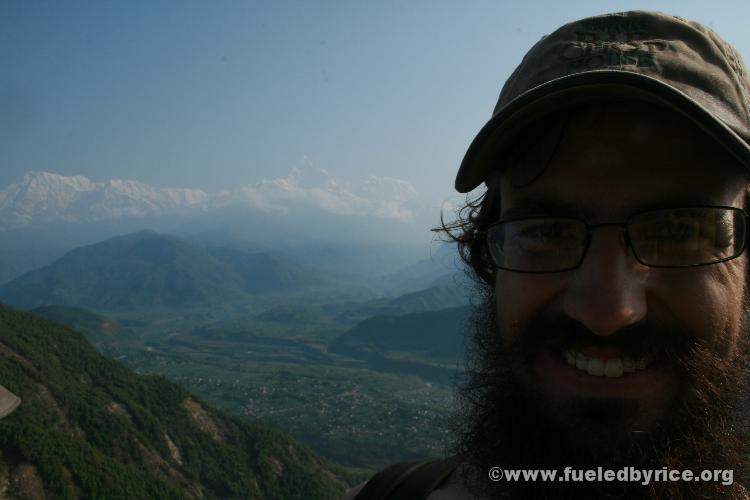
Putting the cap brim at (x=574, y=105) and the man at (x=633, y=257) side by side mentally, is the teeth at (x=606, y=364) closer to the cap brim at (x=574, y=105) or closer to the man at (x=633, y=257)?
the man at (x=633, y=257)

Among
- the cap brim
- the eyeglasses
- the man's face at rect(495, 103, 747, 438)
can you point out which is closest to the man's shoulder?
the man's face at rect(495, 103, 747, 438)

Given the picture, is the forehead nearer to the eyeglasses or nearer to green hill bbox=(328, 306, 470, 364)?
the eyeglasses

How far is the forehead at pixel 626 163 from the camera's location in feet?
4.34

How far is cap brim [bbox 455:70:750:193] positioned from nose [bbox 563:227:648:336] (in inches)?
13.2

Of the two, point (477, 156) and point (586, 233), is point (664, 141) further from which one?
point (477, 156)

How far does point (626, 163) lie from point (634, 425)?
709 mm

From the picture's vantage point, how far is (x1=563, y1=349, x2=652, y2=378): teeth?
134 cm

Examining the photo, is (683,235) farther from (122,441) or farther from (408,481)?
(122,441)

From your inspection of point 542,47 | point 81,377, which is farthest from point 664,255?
point 81,377

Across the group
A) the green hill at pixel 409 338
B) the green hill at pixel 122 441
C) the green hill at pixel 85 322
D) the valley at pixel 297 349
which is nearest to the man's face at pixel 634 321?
the valley at pixel 297 349

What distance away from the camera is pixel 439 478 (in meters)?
2.00

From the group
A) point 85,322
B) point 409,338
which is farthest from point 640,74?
point 85,322

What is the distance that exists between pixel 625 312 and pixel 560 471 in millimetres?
497

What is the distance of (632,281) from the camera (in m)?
1.33
